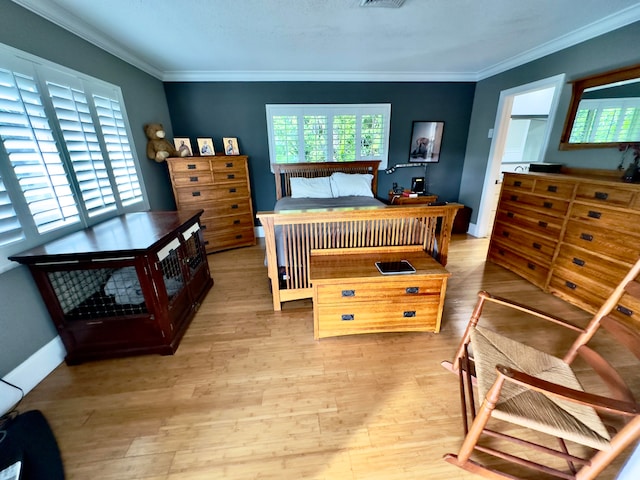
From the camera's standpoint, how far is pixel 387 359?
69.2 inches

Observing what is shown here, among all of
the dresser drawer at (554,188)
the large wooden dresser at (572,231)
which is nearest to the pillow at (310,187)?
the large wooden dresser at (572,231)

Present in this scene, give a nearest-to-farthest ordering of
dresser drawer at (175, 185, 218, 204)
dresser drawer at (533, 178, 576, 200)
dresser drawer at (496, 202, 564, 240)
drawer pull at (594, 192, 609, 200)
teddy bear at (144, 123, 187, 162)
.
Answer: drawer pull at (594, 192, 609, 200)
dresser drawer at (533, 178, 576, 200)
dresser drawer at (496, 202, 564, 240)
teddy bear at (144, 123, 187, 162)
dresser drawer at (175, 185, 218, 204)

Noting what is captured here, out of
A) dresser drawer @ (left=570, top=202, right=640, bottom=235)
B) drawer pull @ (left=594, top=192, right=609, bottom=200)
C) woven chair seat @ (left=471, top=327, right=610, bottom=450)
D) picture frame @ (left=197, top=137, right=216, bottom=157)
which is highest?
picture frame @ (left=197, top=137, right=216, bottom=157)

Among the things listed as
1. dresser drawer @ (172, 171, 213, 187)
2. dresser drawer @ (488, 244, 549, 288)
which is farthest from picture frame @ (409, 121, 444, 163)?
dresser drawer @ (172, 171, 213, 187)

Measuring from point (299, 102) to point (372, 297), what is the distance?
3.30m

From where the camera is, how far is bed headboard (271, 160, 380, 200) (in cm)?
393

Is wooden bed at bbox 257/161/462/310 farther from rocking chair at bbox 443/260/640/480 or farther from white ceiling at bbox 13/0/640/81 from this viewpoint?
white ceiling at bbox 13/0/640/81

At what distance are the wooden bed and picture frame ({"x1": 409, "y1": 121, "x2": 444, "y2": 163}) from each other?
2634 mm

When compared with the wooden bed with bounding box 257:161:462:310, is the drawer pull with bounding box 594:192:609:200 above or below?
above

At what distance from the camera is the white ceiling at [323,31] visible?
6.32 feet

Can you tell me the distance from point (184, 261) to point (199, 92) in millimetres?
2852

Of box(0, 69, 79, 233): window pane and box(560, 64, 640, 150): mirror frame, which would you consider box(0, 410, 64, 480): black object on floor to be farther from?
box(560, 64, 640, 150): mirror frame

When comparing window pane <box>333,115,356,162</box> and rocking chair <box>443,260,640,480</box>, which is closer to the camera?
rocking chair <box>443,260,640,480</box>

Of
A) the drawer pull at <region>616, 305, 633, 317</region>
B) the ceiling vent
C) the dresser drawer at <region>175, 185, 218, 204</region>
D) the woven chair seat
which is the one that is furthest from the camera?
the dresser drawer at <region>175, 185, 218, 204</region>
